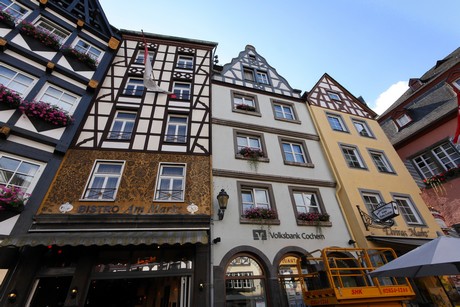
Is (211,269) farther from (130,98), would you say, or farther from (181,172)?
(130,98)

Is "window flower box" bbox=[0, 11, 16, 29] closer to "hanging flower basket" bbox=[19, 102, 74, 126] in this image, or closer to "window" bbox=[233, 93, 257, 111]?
"hanging flower basket" bbox=[19, 102, 74, 126]

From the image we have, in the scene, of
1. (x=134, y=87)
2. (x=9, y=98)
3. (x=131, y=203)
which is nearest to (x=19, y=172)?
(x=9, y=98)

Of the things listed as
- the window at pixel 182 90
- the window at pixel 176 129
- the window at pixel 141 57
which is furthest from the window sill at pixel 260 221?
the window at pixel 141 57

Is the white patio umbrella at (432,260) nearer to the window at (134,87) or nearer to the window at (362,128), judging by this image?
the window at (362,128)

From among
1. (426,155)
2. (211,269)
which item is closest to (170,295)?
(211,269)

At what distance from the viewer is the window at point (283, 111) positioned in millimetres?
13297

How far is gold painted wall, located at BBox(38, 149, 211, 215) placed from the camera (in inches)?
289

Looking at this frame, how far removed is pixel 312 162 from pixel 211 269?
7.21 meters

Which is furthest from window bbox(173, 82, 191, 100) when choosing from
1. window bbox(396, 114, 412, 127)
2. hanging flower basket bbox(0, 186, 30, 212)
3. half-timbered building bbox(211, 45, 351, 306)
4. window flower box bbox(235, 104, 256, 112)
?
window bbox(396, 114, 412, 127)

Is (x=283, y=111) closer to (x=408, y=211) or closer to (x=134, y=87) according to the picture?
(x=408, y=211)

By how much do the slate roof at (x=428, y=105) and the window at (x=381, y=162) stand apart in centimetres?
456

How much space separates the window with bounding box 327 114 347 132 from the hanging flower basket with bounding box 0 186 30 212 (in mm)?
14649

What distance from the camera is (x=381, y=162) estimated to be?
12906 millimetres

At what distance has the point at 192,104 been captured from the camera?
1118cm
